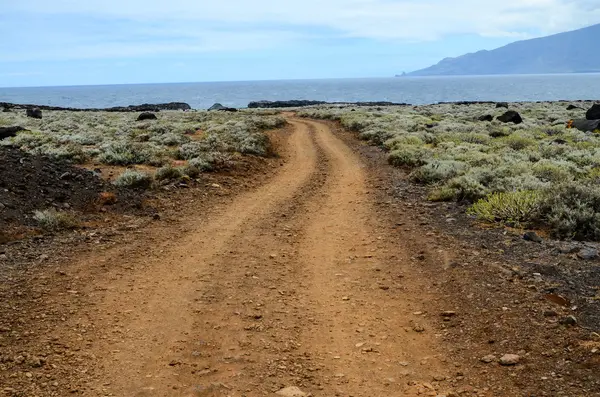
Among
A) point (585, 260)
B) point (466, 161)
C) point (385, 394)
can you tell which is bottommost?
point (385, 394)

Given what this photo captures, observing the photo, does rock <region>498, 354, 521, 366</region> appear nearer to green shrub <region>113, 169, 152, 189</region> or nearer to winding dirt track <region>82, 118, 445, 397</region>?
winding dirt track <region>82, 118, 445, 397</region>

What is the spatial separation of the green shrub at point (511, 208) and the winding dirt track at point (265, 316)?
88.2 inches

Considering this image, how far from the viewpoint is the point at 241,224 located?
34.8 ft

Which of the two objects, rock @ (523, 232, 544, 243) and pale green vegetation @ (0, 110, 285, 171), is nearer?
rock @ (523, 232, 544, 243)

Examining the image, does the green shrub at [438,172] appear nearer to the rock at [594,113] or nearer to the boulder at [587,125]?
the boulder at [587,125]

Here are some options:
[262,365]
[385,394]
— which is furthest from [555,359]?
[262,365]

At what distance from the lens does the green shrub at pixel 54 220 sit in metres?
9.56

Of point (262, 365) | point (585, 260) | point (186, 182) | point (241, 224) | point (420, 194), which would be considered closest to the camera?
point (262, 365)

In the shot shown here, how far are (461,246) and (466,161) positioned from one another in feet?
28.0

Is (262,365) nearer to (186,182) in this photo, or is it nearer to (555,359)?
(555,359)

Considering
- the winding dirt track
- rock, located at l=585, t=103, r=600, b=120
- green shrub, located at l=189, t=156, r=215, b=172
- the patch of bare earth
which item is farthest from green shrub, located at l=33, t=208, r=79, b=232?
rock, located at l=585, t=103, r=600, b=120

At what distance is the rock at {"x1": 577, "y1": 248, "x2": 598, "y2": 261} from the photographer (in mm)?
7520

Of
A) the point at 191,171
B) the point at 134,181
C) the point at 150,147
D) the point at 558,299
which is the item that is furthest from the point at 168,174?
the point at 558,299

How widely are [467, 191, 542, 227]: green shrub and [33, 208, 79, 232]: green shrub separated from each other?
8.57m
